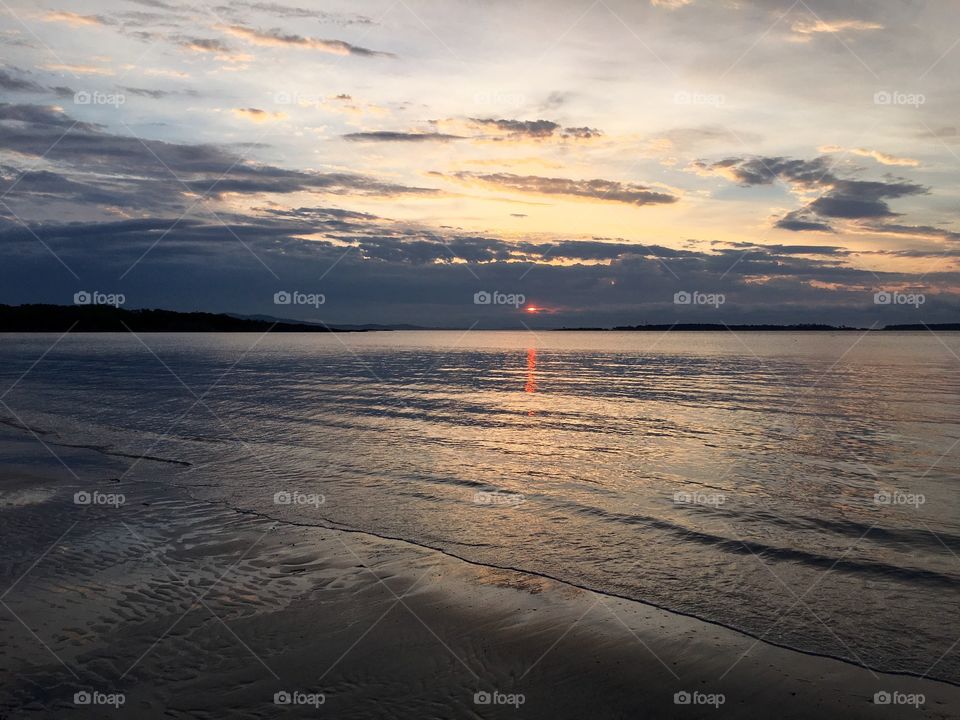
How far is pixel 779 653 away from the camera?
8.63 m

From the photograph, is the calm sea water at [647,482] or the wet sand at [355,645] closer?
the wet sand at [355,645]

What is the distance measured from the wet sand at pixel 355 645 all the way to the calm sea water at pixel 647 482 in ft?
3.19

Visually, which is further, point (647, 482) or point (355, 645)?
point (647, 482)

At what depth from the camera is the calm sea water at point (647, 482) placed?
1052 cm

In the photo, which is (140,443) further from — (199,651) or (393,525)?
(199,651)

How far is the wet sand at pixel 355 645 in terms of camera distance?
724cm

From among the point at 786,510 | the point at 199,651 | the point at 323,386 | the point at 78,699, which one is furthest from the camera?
the point at 323,386

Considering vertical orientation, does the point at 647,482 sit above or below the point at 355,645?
above

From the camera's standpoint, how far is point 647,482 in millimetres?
17969

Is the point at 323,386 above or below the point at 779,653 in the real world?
above

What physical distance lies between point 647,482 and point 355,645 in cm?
1130

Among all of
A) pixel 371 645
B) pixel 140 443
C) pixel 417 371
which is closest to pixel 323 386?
pixel 417 371

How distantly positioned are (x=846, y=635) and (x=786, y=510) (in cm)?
670

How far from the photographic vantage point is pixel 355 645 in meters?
8.61
